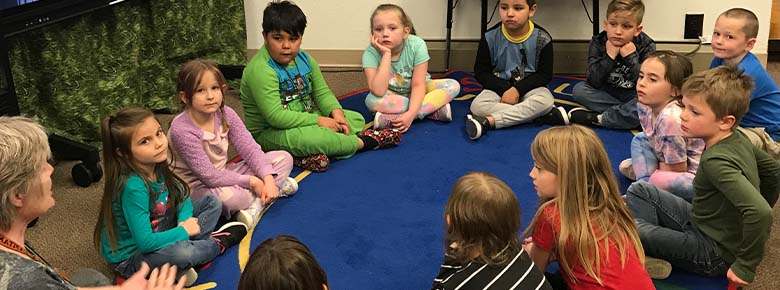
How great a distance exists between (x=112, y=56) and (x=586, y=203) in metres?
2.50

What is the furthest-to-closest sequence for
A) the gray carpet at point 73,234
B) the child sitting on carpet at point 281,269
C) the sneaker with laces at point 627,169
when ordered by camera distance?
the sneaker with laces at point 627,169 → the gray carpet at point 73,234 → the child sitting on carpet at point 281,269

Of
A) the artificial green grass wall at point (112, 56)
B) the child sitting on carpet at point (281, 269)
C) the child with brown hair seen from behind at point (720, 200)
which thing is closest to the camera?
the child sitting on carpet at point (281, 269)

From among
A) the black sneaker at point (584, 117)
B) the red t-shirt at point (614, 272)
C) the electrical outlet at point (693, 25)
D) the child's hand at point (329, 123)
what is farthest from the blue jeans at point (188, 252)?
the electrical outlet at point (693, 25)

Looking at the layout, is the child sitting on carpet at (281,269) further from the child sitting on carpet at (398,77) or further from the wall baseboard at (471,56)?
the wall baseboard at (471,56)

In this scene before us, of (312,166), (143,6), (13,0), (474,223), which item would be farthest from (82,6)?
(474,223)

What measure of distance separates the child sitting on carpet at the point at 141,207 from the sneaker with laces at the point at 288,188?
52 centimetres

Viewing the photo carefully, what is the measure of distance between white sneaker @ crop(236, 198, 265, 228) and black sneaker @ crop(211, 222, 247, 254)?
0.13 feet

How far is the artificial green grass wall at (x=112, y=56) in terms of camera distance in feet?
10.4

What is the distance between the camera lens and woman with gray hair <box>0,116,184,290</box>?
1.56 metres

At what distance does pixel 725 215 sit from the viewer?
2.14m

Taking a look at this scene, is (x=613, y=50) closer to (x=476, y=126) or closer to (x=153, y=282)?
(x=476, y=126)

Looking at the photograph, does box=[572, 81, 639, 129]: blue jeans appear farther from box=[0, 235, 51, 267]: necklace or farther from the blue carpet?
box=[0, 235, 51, 267]: necklace

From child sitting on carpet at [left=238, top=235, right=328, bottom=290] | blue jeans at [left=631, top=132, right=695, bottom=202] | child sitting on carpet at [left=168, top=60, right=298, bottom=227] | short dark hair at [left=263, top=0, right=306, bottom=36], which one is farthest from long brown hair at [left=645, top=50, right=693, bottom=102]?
child sitting on carpet at [left=238, top=235, right=328, bottom=290]

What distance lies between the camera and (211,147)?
2688 mm
